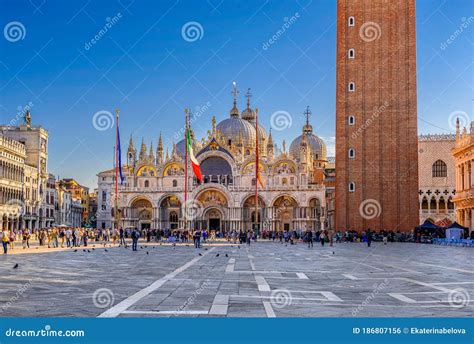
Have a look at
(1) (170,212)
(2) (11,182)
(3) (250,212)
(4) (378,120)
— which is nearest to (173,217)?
(1) (170,212)

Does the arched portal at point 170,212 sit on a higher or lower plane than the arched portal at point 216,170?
lower

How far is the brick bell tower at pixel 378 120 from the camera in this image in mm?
51875

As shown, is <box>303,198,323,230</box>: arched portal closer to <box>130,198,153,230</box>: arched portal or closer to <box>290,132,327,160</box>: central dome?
<box>130,198,153,230</box>: arched portal

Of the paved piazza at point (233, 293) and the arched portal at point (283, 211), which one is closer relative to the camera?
the paved piazza at point (233, 293)

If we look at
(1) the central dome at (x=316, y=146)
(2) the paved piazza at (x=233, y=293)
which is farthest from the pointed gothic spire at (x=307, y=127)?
(2) the paved piazza at (x=233, y=293)

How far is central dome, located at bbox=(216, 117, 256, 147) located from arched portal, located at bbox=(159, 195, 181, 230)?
12340mm

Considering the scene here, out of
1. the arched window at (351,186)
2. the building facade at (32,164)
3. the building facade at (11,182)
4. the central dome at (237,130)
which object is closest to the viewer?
the arched window at (351,186)

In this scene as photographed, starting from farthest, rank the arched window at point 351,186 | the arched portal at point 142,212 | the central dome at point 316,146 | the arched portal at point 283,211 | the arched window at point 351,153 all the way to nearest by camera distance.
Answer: the central dome at point 316,146
the arched portal at point 142,212
the arched portal at point 283,211
the arched window at point 351,153
the arched window at point 351,186

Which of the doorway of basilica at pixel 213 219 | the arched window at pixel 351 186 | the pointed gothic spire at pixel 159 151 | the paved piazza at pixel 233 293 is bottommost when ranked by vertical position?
the paved piazza at pixel 233 293

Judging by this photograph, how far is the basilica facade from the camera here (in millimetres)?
75250

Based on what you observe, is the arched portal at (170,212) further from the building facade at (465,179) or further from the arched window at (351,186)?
the building facade at (465,179)

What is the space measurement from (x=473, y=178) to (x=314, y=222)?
28478 mm

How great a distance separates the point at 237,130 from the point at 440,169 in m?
29.1

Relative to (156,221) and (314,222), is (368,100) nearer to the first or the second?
(314,222)
